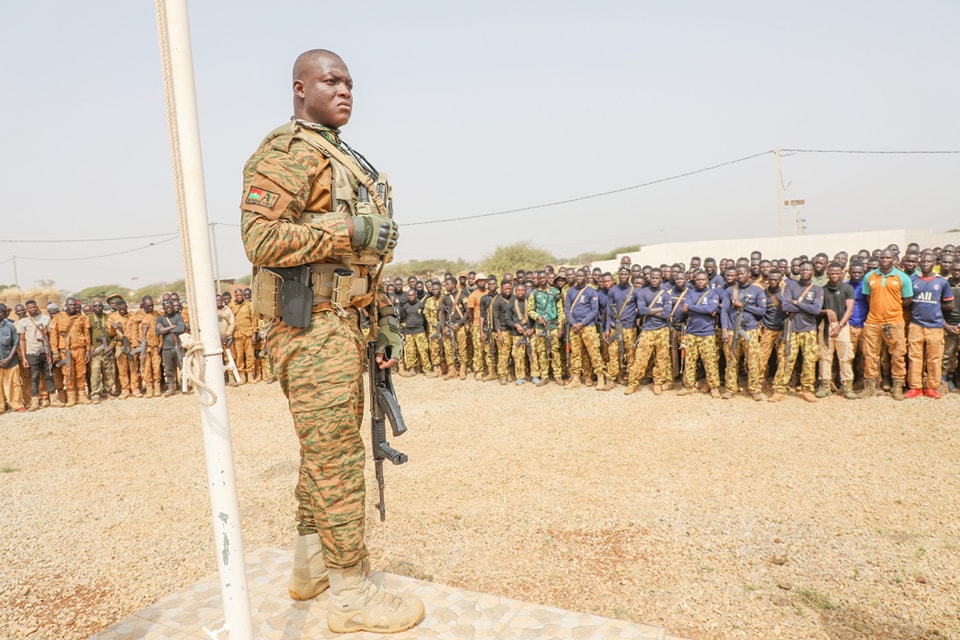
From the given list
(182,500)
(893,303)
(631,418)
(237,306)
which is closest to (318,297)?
(182,500)

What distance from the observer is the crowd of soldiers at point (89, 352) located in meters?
10.7

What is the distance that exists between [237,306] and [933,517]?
12.2 metres

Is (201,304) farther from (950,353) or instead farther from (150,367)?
(150,367)

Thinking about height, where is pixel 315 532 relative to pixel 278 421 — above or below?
above

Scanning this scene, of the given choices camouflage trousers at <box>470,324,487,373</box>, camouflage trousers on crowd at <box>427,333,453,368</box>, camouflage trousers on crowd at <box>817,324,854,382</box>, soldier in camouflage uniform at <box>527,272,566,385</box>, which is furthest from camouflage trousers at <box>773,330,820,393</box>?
camouflage trousers on crowd at <box>427,333,453,368</box>

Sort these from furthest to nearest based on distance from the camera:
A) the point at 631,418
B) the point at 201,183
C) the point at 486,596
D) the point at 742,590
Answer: the point at 631,418 < the point at 742,590 < the point at 486,596 < the point at 201,183

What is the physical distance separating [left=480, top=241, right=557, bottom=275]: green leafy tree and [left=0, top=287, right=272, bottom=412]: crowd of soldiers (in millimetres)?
26827

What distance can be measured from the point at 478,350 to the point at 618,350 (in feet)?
9.11

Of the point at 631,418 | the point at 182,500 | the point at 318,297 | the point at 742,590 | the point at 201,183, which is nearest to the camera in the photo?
the point at 201,183

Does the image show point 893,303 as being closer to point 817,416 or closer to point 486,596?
point 817,416

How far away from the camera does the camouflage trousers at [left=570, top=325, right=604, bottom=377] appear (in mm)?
9836

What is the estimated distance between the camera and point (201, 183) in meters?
1.80

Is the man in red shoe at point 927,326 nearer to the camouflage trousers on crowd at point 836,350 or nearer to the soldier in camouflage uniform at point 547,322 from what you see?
the camouflage trousers on crowd at point 836,350

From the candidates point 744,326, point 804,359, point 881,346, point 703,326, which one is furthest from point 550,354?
point 881,346
